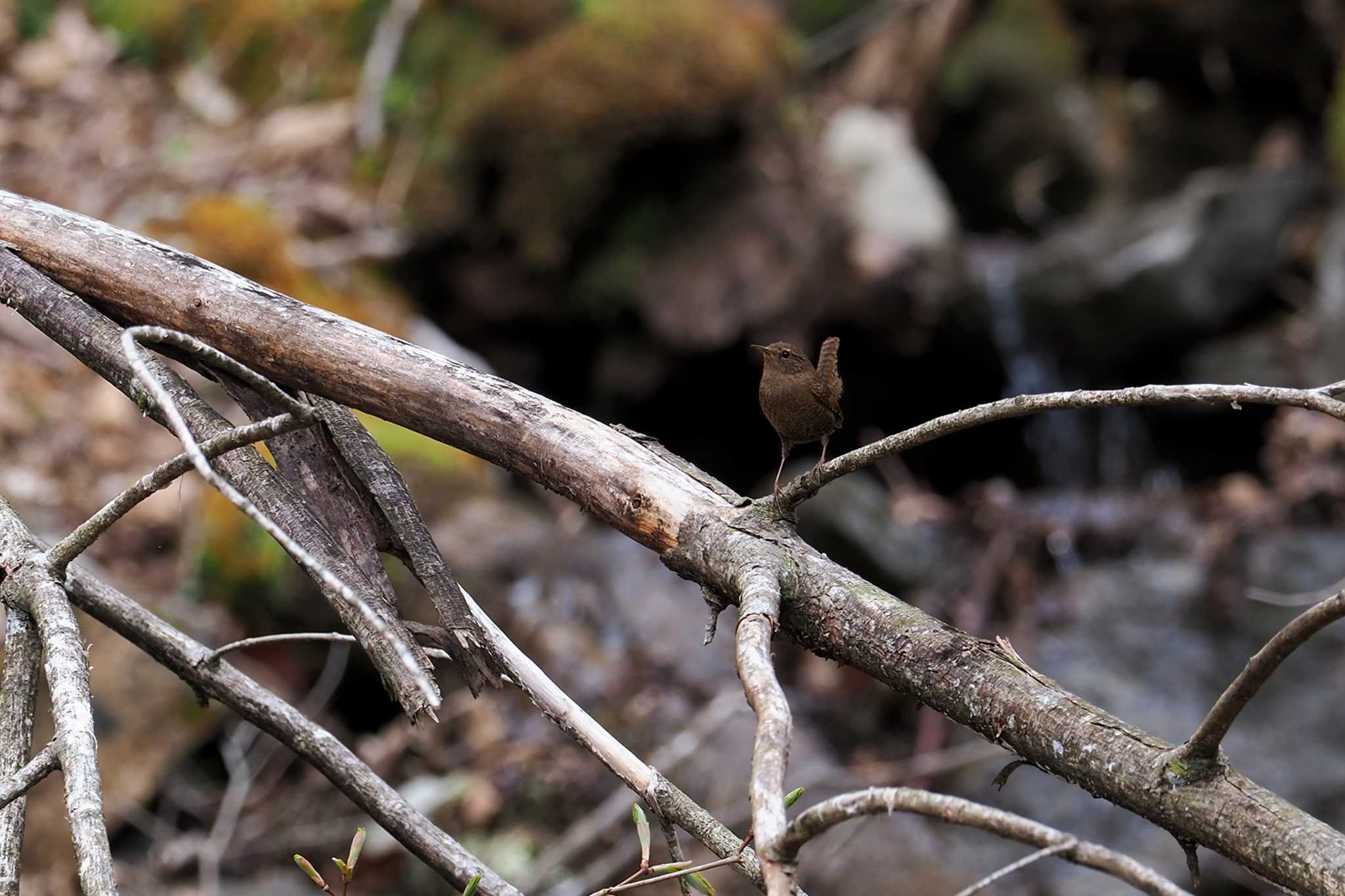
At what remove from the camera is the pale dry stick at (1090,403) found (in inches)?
54.2

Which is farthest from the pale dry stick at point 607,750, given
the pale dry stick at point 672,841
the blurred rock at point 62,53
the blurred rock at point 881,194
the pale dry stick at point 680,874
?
the blurred rock at point 62,53

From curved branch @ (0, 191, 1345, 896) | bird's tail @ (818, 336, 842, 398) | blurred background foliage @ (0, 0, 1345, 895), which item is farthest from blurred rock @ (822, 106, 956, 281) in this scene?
curved branch @ (0, 191, 1345, 896)

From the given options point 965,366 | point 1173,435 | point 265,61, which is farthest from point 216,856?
point 1173,435

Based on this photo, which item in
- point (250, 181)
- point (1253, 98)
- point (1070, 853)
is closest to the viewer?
point (1070, 853)

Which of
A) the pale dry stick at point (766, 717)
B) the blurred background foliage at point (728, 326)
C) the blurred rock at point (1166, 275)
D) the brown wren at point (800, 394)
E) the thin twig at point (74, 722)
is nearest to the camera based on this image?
the pale dry stick at point (766, 717)

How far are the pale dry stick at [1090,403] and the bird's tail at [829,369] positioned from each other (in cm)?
85

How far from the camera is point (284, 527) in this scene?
5.82 feet

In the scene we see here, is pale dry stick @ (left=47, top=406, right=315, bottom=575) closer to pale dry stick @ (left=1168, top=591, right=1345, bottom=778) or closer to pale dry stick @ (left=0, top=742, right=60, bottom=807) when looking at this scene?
pale dry stick @ (left=0, top=742, right=60, bottom=807)

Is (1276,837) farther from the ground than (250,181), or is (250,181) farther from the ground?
(250,181)

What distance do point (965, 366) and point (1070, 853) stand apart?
29.9 ft

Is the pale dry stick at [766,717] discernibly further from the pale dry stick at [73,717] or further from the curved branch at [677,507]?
the pale dry stick at [73,717]

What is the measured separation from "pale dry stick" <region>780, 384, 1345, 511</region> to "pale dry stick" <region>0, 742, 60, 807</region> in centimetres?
110

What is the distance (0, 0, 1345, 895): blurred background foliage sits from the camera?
216 inches

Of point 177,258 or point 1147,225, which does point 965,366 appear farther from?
point 177,258
